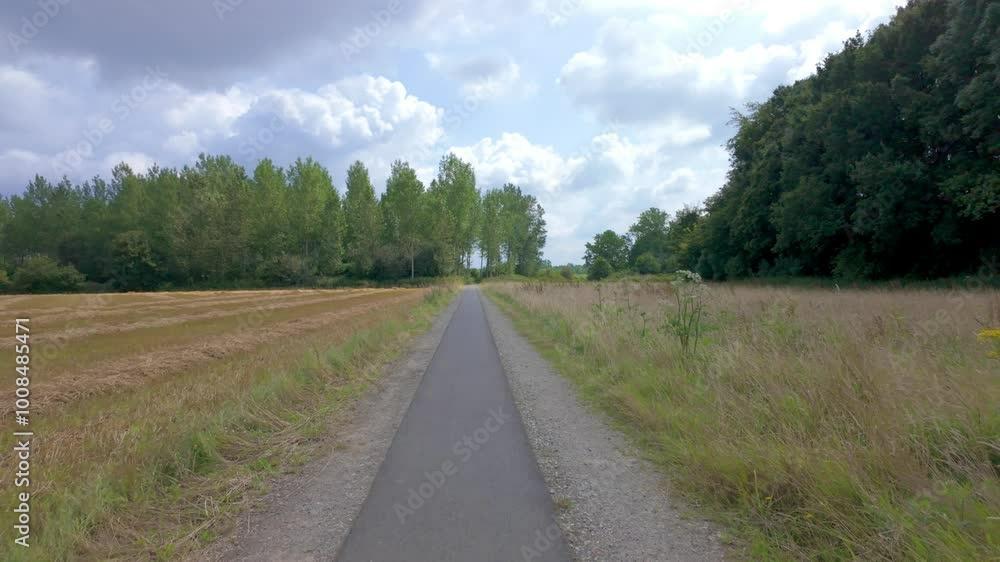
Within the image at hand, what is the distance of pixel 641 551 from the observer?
10.2 ft

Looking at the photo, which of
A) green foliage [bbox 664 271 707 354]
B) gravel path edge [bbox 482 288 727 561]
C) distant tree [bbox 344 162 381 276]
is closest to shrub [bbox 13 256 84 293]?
distant tree [bbox 344 162 381 276]

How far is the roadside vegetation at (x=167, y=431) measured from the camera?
349cm

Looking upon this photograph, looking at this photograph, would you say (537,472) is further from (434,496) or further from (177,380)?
(177,380)

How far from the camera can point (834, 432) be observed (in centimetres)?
390

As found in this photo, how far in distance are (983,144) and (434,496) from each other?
24.7 metres

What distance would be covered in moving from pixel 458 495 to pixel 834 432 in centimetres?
331

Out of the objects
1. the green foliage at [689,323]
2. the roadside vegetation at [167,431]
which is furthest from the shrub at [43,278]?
the green foliage at [689,323]

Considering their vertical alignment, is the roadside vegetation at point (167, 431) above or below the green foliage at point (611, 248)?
below

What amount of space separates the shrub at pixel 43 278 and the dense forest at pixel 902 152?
77227 mm

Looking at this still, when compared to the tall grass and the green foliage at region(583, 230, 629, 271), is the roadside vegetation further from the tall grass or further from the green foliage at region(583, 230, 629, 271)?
the green foliage at region(583, 230, 629, 271)

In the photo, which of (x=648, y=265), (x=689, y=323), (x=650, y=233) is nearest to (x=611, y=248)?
(x=650, y=233)

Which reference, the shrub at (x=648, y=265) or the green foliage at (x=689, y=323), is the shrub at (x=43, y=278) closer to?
the green foliage at (x=689, y=323)

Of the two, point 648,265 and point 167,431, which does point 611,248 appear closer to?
point 648,265

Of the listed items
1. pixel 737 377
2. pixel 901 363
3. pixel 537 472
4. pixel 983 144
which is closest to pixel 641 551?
pixel 537 472
